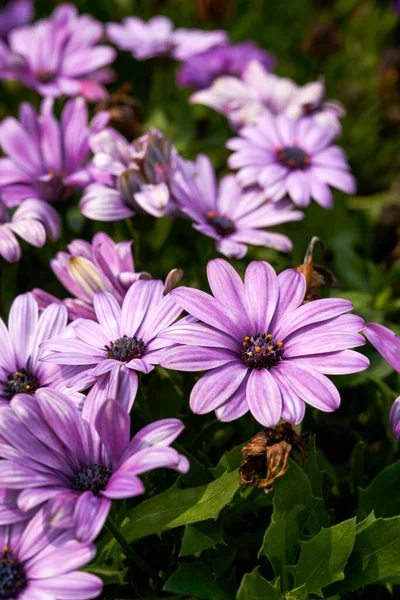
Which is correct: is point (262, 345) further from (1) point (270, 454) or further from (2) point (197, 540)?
(2) point (197, 540)

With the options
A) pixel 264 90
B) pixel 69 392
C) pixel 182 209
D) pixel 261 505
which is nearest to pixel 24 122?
pixel 182 209

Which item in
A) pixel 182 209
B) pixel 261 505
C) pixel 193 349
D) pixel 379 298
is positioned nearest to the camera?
pixel 193 349

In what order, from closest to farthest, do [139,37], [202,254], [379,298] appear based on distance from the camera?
[202,254], [379,298], [139,37]

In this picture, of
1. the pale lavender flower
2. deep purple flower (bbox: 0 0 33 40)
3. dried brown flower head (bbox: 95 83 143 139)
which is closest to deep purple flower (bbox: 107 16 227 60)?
dried brown flower head (bbox: 95 83 143 139)

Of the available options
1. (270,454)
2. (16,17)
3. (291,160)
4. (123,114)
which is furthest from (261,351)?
(16,17)

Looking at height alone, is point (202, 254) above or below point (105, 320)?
below

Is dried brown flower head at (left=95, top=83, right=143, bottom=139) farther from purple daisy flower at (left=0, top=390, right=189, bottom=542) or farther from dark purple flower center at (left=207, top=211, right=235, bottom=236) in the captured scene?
purple daisy flower at (left=0, top=390, right=189, bottom=542)

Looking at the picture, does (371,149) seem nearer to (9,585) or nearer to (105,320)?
(105,320)
